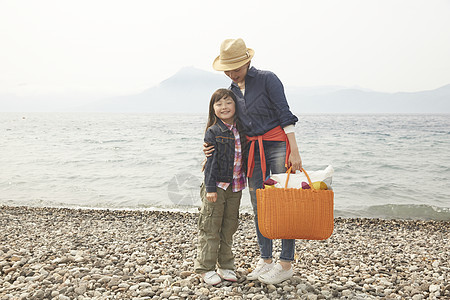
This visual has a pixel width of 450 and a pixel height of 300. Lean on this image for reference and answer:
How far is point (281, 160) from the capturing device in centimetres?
309

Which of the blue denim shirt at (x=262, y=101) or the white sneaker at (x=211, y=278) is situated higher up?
the blue denim shirt at (x=262, y=101)

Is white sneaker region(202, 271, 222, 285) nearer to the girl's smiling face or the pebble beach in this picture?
the pebble beach

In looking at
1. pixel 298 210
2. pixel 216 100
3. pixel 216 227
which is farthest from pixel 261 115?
pixel 216 227

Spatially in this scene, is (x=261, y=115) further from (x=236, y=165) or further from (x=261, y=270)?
(x=261, y=270)

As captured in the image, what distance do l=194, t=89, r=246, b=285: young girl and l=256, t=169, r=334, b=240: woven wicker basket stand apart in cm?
47

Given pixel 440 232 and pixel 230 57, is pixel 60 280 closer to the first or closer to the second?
pixel 230 57

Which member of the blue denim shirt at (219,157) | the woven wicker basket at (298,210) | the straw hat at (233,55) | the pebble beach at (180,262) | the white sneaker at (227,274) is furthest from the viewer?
the white sneaker at (227,274)

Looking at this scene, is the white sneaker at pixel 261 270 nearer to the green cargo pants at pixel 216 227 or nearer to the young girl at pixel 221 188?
the young girl at pixel 221 188

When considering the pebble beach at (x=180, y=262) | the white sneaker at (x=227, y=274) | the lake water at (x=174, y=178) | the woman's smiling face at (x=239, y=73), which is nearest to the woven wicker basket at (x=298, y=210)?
the pebble beach at (x=180, y=262)

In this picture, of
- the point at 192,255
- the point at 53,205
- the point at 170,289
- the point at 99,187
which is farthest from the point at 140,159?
the point at 170,289

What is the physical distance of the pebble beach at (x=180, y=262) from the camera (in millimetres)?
3248

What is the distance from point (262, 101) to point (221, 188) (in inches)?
34.8

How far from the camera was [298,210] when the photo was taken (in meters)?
2.79

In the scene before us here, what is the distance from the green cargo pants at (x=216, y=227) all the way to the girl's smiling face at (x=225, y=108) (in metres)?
0.68
